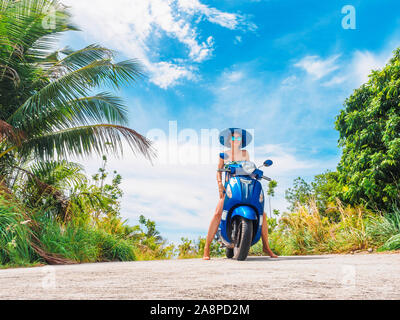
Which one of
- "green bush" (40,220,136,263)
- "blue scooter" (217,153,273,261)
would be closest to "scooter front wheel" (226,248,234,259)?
"blue scooter" (217,153,273,261)

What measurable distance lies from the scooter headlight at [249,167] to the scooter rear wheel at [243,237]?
2.23 feet

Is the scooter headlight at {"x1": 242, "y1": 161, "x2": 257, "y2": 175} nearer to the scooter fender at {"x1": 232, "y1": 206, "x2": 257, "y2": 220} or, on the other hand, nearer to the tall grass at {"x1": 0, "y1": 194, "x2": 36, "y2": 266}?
the scooter fender at {"x1": 232, "y1": 206, "x2": 257, "y2": 220}

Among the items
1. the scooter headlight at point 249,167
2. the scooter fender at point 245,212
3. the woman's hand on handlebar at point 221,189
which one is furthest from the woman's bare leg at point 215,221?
the scooter headlight at point 249,167

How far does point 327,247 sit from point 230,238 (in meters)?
4.18

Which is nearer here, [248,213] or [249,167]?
[248,213]

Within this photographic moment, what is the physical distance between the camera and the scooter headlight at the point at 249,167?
A: 16.5ft

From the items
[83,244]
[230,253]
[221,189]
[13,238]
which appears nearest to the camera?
[221,189]

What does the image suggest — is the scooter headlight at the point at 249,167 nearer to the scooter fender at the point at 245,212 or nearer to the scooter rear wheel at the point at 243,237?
the scooter fender at the point at 245,212

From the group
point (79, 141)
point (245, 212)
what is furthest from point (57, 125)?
point (245, 212)

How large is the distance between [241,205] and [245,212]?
266 millimetres

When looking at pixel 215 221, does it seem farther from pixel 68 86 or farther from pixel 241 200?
pixel 68 86

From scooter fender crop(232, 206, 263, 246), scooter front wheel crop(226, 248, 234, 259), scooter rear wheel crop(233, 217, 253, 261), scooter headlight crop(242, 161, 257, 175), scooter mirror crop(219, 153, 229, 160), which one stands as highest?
scooter mirror crop(219, 153, 229, 160)

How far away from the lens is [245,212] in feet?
15.8

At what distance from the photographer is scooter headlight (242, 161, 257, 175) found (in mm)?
5023
